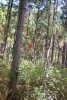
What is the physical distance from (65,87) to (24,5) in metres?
3.46

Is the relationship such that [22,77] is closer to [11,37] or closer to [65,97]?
[65,97]

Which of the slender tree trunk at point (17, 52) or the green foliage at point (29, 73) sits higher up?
the slender tree trunk at point (17, 52)

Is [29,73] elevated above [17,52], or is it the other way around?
[17,52]

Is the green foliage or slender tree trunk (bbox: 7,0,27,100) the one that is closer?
slender tree trunk (bbox: 7,0,27,100)

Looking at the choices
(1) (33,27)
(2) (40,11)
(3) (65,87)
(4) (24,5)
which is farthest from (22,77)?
(1) (33,27)

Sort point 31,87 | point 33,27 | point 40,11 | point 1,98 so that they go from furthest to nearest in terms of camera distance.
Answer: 1. point 33,27
2. point 40,11
3. point 31,87
4. point 1,98

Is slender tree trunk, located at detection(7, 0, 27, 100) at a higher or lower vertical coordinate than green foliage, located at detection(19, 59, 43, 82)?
higher

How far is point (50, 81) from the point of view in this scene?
704 cm

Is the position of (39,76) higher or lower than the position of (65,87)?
higher

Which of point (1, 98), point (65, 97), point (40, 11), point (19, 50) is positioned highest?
point (40, 11)

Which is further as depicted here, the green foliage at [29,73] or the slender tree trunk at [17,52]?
the green foliage at [29,73]

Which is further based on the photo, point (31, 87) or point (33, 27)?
point (33, 27)

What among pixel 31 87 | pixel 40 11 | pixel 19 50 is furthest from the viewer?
pixel 40 11

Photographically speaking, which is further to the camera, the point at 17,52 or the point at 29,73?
the point at 29,73
